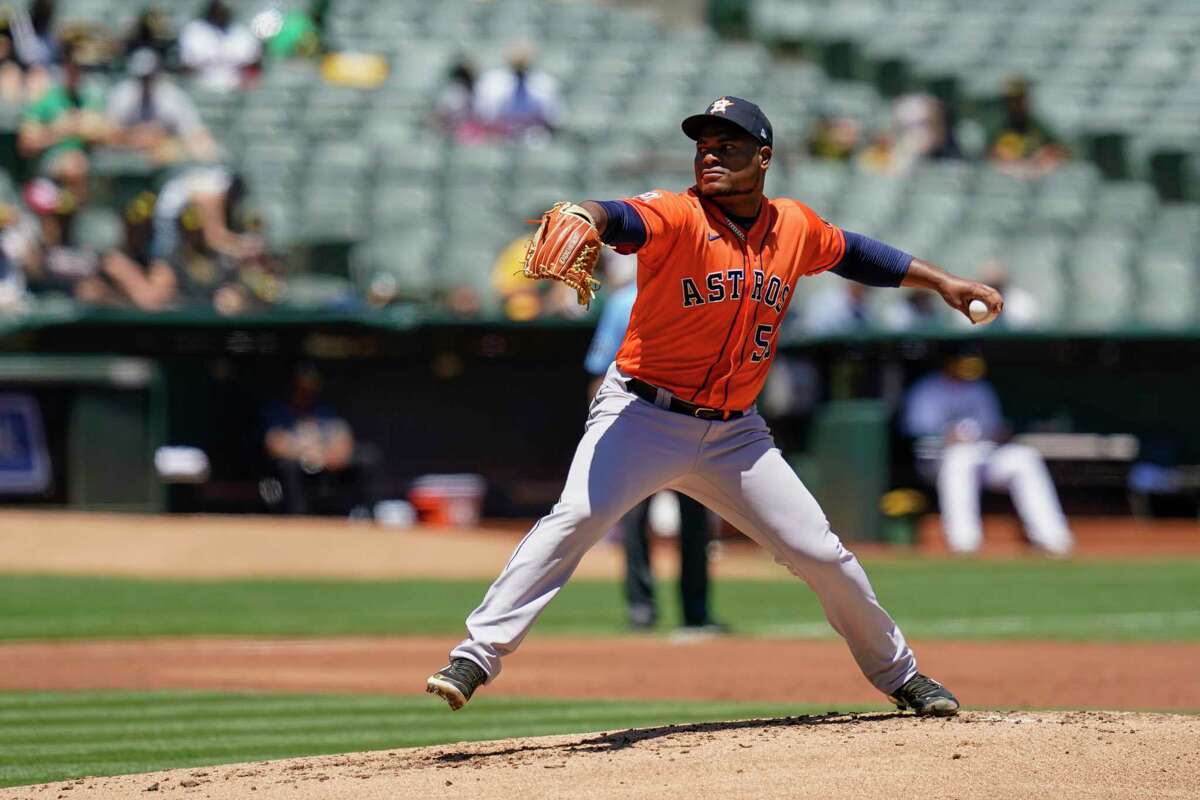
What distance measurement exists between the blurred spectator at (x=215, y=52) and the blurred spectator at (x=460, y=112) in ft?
6.22

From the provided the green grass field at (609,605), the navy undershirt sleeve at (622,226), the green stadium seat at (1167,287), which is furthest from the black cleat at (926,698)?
the green stadium seat at (1167,287)

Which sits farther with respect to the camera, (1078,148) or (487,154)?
(1078,148)

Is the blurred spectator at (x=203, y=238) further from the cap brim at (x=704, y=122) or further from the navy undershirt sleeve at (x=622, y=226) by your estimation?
the navy undershirt sleeve at (x=622, y=226)

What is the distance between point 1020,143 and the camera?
18.2 metres

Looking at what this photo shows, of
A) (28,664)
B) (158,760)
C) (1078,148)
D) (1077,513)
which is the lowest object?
(1077,513)

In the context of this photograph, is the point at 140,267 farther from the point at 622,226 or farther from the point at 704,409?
the point at 622,226

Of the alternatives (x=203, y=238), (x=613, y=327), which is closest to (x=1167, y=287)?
(x=203, y=238)

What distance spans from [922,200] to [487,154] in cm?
391

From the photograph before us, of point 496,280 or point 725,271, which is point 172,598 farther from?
point 725,271

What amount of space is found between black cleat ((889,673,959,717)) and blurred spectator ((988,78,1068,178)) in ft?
42.4

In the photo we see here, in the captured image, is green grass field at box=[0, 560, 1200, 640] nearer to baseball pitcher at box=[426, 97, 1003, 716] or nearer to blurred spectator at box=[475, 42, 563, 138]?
baseball pitcher at box=[426, 97, 1003, 716]

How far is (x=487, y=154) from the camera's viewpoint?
16812 mm

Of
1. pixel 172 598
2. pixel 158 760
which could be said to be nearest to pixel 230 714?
pixel 158 760

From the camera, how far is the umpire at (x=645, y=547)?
9.03 m
